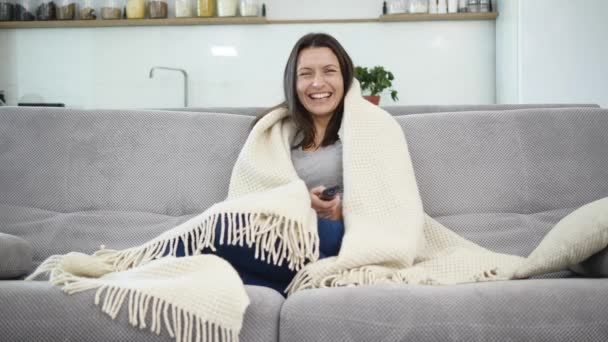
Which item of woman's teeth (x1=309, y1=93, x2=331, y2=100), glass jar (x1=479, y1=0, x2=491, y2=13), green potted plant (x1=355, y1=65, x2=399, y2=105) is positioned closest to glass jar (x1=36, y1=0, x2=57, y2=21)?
green potted plant (x1=355, y1=65, x2=399, y2=105)

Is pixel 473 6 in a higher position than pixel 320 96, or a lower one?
higher

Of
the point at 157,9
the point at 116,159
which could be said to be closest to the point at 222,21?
the point at 157,9

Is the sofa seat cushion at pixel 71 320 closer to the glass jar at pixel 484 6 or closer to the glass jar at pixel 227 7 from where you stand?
the glass jar at pixel 227 7

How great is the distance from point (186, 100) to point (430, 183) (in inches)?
99.2

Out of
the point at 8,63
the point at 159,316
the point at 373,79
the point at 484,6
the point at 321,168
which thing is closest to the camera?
the point at 159,316

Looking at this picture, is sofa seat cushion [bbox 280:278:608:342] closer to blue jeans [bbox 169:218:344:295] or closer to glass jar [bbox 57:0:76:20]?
blue jeans [bbox 169:218:344:295]

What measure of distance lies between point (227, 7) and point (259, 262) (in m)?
2.77

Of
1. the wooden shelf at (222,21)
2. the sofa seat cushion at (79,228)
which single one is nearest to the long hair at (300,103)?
the sofa seat cushion at (79,228)

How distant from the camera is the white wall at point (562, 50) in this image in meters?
3.38

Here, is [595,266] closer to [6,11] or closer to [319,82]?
[319,82]

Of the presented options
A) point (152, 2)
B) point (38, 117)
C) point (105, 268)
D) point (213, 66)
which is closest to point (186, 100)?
point (213, 66)

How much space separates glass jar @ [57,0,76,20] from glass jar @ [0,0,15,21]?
300 millimetres

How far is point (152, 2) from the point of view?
3906 mm

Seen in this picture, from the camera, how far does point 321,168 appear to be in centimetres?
183
